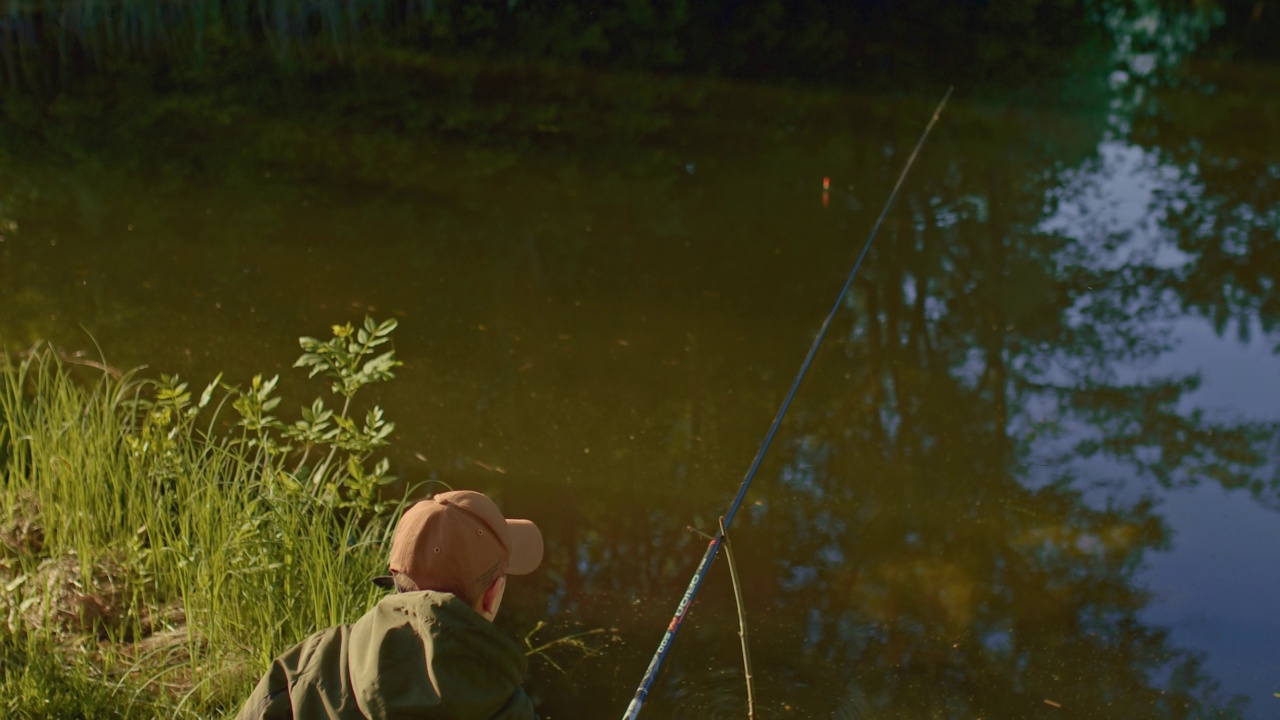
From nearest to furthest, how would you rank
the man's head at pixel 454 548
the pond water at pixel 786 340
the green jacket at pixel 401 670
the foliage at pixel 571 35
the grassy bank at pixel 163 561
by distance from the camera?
the green jacket at pixel 401 670
the man's head at pixel 454 548
the grassy bank at pixel 163 561
the pond water at pixel 786 340
the foliage at pixel 571 35

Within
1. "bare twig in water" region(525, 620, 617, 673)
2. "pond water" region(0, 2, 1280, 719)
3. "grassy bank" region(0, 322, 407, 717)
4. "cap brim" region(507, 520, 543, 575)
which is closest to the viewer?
"cap brim" region(507, 520, 543, 575)

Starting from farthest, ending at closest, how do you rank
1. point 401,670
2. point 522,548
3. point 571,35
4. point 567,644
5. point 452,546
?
point 571,35
point 567,644
point 522,548
point 452,546
point 401,670

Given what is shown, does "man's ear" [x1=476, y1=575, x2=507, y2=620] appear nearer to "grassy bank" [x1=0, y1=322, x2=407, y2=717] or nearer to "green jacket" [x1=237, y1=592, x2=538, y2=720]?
"green jacket" [x1=237, y1=592, x2=538, y2=720]

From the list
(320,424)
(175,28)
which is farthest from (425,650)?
(175,28)

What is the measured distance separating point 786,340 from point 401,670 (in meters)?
3.48

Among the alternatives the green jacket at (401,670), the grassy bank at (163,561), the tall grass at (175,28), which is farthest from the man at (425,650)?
the tall grass at (175,28)

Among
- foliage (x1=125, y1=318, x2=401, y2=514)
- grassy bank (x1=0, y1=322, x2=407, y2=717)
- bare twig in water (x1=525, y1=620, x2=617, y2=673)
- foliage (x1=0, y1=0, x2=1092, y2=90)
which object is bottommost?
bare twig in water (x1=525, y1=620, x2=617, y2=673)

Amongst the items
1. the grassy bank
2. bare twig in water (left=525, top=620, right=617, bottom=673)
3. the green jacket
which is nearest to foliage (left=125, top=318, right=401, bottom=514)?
the grassy bank

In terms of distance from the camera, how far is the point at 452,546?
1617 millimetres

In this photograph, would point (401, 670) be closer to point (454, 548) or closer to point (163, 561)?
point (454, 548)

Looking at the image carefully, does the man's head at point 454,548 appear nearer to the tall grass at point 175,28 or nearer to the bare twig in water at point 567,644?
the bare twig in water at point 567,644

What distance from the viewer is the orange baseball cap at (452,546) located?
1.62m

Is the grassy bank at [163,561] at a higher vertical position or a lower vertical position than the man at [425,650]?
lower

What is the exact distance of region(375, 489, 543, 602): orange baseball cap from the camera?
162cm
